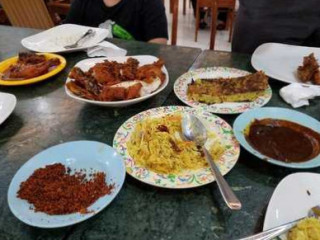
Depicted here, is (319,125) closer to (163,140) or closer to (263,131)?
(263,131)

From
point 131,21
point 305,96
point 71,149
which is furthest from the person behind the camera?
point 131,21

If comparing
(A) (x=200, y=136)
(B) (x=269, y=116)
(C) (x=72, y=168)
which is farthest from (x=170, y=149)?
(B) (x=269, y=116)

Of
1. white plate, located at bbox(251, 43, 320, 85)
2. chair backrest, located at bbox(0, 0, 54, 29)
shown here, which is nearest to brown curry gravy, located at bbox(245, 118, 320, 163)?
white plate, located at bbox(251, 43, 320, 85)

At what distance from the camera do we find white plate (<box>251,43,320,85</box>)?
1.36m

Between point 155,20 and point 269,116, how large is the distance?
1.37 m

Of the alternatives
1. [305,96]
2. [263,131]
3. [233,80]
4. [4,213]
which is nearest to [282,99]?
[305,96]

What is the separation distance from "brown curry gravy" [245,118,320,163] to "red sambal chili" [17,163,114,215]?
52 cm

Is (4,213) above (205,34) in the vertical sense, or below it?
above

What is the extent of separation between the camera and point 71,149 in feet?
2.95

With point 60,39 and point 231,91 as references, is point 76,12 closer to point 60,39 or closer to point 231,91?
point 60,39

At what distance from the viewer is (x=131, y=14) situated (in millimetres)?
2088

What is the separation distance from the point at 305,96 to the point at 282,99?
0.10 m

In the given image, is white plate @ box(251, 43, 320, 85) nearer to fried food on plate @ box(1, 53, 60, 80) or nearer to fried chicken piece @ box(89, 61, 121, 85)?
fried chicken piece @ box(89, 61, 121, 85)

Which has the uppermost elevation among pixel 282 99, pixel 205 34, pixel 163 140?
pixel 163 140
